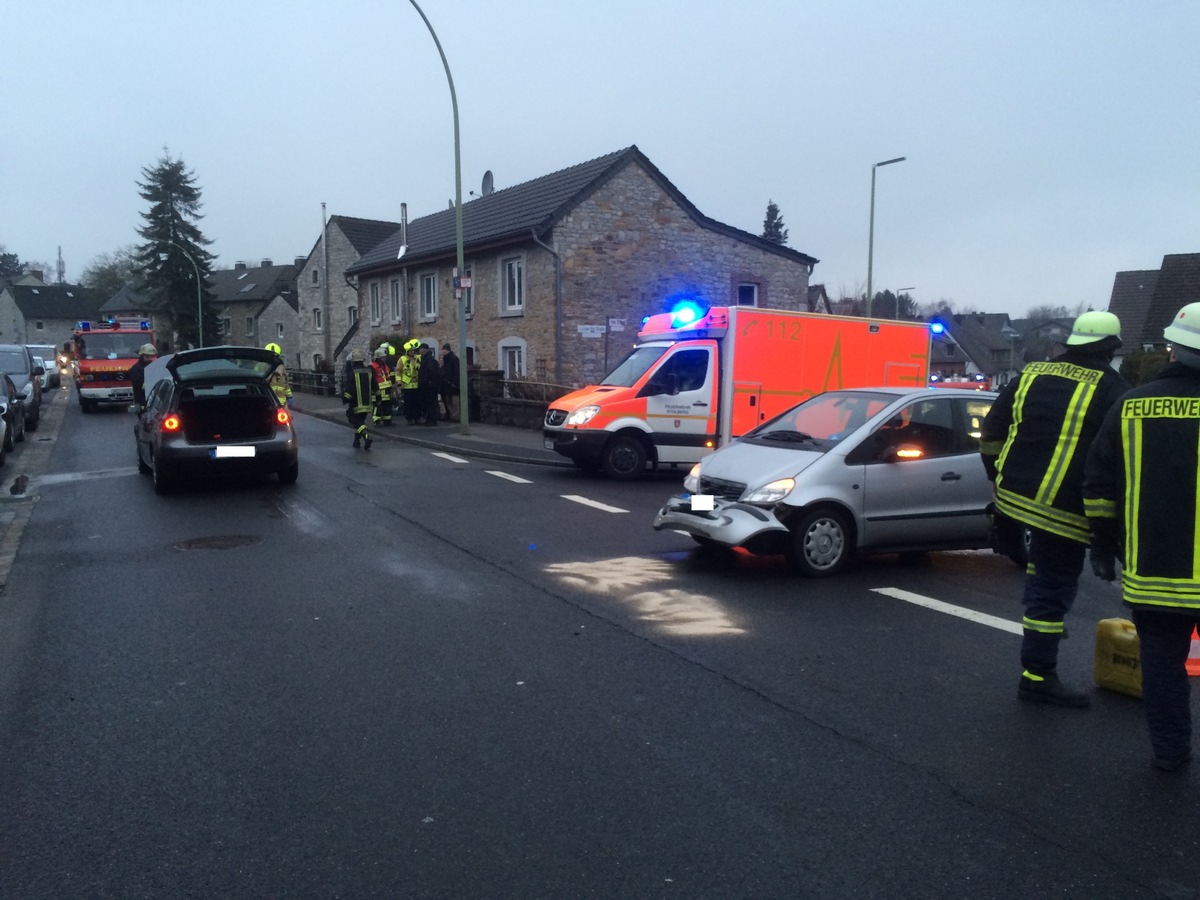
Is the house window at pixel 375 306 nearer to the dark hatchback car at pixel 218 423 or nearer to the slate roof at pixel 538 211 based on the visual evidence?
the slate roof at pixel 538 211

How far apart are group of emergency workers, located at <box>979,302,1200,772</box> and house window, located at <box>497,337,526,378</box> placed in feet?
76.0

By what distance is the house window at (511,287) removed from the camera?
27984mm

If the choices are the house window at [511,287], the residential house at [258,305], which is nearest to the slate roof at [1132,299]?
the house window at [511,287]

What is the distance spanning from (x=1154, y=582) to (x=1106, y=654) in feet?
4.60

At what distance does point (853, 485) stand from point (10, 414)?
1546cm

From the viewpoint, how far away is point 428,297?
1328 inches

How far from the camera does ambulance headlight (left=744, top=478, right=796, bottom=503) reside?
7.67m

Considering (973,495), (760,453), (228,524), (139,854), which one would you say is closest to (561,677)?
(139,854)

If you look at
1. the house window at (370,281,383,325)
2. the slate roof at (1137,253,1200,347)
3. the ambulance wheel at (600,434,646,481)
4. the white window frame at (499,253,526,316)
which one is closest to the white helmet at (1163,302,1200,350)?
the ambulance wheel at (600,434,646,481)

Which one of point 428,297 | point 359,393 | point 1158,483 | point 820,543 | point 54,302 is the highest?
point 54,302

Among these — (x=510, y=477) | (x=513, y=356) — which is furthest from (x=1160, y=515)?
(x=513, y=356)

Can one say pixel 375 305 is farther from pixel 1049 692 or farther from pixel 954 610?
pixel 1049 692

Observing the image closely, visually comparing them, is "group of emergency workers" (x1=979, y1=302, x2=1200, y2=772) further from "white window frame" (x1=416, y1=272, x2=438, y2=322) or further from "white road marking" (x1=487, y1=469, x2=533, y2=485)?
"white window frame" (x1=416, y1=272, x2=438, y2=322)

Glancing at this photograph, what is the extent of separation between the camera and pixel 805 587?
750 centimetres
